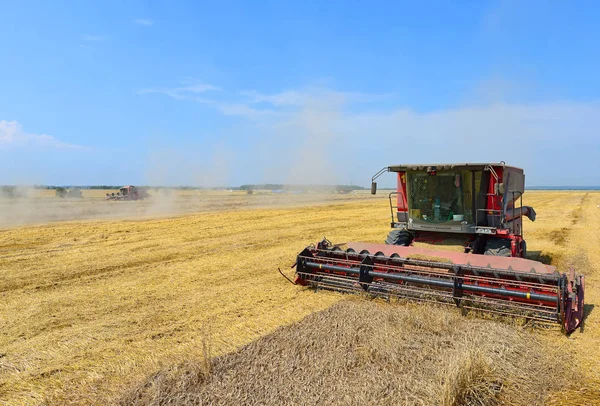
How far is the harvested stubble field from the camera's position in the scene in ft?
12.0

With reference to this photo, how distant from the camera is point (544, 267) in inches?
250

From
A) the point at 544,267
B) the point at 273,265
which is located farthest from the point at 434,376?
the point at 273,265

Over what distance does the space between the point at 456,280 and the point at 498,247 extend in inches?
120

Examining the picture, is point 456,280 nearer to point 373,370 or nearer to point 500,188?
point 500,188

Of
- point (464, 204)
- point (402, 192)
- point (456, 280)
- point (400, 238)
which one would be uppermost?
point (402, 192)

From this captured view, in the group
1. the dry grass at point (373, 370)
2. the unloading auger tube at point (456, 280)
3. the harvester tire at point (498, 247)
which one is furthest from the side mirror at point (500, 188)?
the dry grass at point (373, 370)

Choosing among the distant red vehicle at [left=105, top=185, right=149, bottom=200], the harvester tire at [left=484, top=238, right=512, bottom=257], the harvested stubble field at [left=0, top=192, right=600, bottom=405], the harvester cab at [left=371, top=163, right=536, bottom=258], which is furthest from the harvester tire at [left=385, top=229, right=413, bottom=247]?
the distant red vehicle at [left=105, top=185, right=149, bottom=200]

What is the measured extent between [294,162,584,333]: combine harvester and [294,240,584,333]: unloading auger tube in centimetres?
1

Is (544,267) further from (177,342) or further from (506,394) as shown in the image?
(177,342)

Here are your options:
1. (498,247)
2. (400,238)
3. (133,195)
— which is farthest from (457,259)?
(133,195)

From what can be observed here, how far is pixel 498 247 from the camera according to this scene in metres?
8.59

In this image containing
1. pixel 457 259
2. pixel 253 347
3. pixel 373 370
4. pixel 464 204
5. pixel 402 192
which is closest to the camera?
pixel 373 370

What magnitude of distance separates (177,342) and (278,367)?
169 cm

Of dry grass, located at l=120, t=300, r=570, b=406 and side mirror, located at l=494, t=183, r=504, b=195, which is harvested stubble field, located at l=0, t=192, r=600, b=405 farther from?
side mirror, located at l=494, t=183, r=504, b=195
